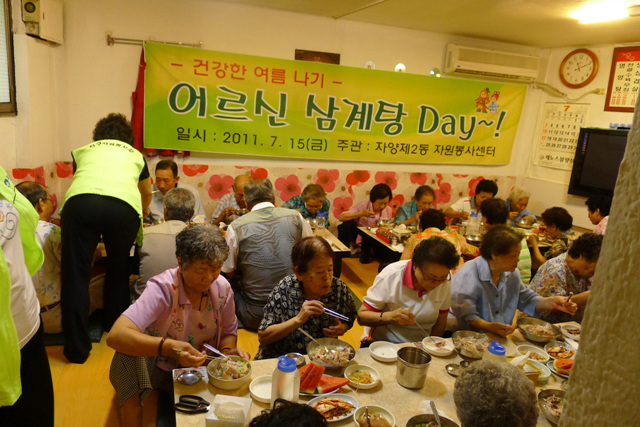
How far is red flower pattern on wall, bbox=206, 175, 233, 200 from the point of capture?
5.09m

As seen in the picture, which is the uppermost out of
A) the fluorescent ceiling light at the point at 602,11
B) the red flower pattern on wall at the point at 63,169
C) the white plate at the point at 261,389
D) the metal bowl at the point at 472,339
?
the fluorescent ceiling light at the point at 602,11

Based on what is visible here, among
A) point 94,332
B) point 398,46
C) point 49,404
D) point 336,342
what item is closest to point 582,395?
point 336,342

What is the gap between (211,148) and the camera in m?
4.89

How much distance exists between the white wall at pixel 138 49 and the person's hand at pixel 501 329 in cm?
354

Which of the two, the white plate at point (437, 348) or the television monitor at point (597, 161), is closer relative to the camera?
the white plate at point (437, 348)

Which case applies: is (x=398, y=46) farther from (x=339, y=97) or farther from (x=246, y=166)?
(x=246, y=166)

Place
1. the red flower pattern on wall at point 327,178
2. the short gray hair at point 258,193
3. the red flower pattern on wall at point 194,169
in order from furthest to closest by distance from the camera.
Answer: the red flower pattern on wall at point 327,178, the red flower pattern on wall at point 194,169, the short gray hair at point 258,193

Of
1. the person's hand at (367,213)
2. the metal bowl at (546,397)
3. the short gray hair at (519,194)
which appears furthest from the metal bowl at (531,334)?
the short gray hair at (519,194)

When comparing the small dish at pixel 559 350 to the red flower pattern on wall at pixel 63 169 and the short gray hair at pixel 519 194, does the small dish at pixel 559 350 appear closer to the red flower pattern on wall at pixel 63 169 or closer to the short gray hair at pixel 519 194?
the short gray hair at pixel 519 194

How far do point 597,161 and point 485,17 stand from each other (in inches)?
96.3

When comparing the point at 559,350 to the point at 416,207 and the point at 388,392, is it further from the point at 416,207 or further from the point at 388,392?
the point at 416,207

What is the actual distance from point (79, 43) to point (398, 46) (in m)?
3.68

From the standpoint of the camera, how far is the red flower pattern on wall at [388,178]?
5.80 meters

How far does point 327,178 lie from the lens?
218 inches
